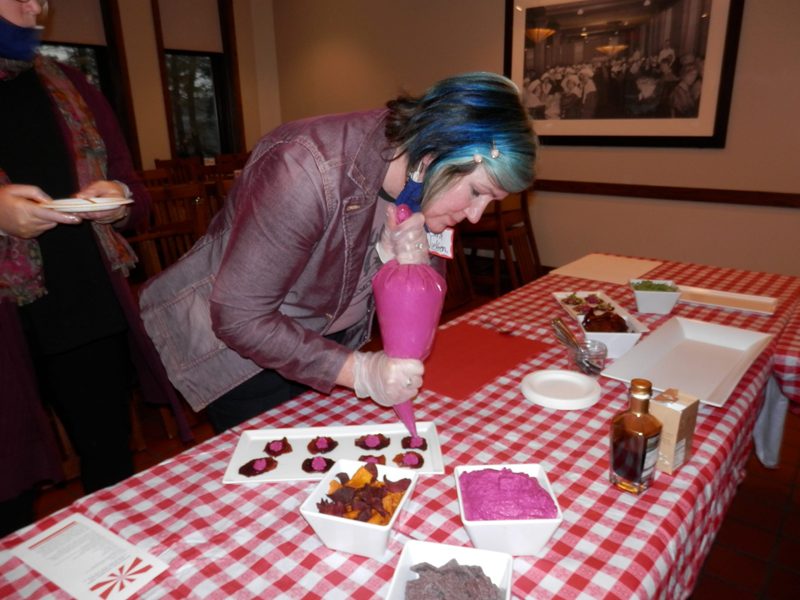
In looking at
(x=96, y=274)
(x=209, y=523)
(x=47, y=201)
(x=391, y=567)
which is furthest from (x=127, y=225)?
(x=391, y=567)

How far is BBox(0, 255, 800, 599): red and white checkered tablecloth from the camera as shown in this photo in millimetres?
734

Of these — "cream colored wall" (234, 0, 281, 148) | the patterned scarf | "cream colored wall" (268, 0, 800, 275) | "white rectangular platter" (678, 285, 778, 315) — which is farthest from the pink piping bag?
"cream colored wall" (234, 0, 281, 148)

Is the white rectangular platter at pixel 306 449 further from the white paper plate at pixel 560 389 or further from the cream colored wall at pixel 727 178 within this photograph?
the cream colored wall at pixel 727 178

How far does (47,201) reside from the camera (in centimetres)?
112

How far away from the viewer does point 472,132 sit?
0.90 metres

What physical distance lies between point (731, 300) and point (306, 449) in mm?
1420

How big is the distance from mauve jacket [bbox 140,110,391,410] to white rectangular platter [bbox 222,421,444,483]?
10cm

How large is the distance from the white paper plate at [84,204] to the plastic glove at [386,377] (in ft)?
1.96

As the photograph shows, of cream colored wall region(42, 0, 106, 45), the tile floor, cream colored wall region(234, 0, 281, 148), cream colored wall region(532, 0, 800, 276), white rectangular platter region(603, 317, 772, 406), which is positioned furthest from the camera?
cream colored wall region(234, 0, 281, 148)

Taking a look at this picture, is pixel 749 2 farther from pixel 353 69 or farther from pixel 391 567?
pixel 391 567

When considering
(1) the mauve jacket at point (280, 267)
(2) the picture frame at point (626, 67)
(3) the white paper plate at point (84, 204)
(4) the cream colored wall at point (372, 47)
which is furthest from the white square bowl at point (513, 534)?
(4) the cream colored wall at point (372, 47)

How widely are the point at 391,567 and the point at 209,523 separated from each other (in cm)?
29

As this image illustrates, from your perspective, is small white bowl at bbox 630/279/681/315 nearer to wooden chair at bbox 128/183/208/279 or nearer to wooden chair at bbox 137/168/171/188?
wooden chair at bbox 128/183/208/279

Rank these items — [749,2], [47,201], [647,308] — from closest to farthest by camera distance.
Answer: [47,201] → [647,308] → [749,2]
